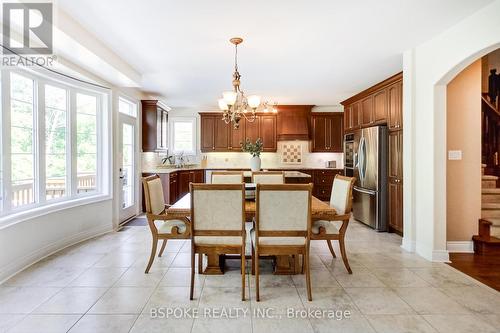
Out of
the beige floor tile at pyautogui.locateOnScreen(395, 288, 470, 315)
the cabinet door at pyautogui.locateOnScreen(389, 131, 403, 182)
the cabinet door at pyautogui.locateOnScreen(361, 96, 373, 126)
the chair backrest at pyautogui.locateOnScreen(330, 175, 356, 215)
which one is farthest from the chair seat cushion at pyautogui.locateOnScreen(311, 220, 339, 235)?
the cabinet door at pyautogui.locateOnScreen(361, 96, 373, 126)

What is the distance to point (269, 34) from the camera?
312cm

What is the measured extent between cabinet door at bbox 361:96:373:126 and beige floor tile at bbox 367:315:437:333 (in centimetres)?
369

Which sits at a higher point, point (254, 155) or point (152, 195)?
point (254, 155)

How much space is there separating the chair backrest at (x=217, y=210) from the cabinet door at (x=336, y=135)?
18.3 feet

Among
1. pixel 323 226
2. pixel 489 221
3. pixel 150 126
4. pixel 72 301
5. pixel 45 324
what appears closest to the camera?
pixel 45 324

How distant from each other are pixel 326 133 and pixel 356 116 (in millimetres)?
1690

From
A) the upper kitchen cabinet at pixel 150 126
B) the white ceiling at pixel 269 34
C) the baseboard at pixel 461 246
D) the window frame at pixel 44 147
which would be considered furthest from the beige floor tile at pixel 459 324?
the upper kitchen cabinet at pixel 150 126

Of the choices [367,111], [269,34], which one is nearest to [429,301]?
[269,34]

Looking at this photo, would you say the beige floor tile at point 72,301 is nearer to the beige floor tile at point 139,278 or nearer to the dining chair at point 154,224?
the beige floor tile at point 139,278

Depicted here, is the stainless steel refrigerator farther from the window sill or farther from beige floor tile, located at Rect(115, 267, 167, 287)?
the window sill

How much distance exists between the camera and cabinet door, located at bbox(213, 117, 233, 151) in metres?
7.45

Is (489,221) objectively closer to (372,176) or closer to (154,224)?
(372,176)

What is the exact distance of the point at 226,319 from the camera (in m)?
2.12

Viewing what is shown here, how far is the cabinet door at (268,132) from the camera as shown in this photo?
7.39 metres
